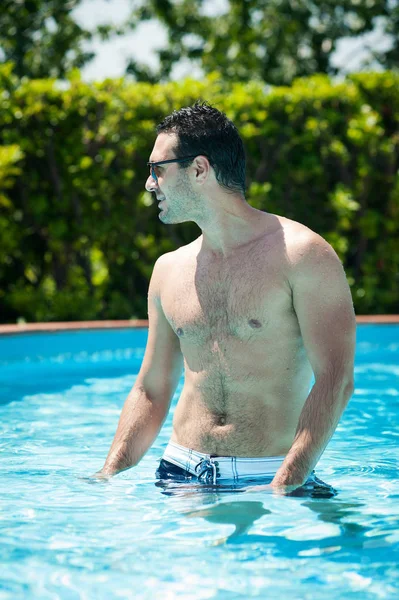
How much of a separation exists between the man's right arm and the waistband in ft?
0.84

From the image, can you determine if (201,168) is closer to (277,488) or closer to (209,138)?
(209,138)

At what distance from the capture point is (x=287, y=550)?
9.87 ft

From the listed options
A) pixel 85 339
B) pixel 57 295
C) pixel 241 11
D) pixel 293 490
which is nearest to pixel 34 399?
pixel 85 339

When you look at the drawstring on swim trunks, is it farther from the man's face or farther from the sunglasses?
the sunglasses

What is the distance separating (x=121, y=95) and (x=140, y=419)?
7.78 m

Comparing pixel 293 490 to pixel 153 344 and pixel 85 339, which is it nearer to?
pixel 153 344

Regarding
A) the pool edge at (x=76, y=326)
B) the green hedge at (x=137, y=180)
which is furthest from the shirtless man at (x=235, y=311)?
the green hedge at (x=137, y=180)

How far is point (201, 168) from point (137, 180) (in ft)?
25.9

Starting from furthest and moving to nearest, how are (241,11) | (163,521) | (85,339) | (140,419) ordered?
(241,11), (85,339), (140,419), (163,521)

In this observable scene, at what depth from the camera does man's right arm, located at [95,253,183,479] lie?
11.7ft

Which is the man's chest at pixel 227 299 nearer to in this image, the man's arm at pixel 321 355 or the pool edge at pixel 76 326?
the man's arm at pixel 321 355

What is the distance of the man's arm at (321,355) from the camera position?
2.98 meters

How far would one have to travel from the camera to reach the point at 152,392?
363 cm

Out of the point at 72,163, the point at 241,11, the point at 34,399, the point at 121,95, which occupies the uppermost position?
the point at 241,11
